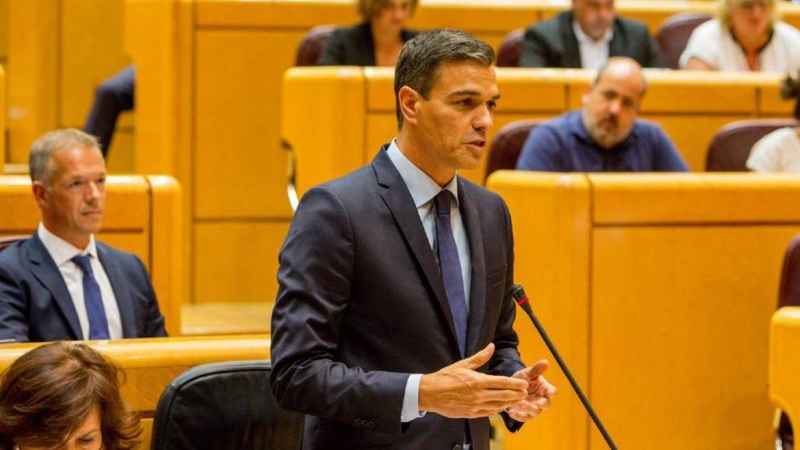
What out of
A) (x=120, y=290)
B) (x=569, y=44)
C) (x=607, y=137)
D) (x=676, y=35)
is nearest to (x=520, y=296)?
(x=120, y=290)

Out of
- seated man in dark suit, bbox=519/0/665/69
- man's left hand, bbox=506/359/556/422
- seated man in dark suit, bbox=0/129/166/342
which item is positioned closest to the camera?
man's left hand, bbox=506/359/556/422

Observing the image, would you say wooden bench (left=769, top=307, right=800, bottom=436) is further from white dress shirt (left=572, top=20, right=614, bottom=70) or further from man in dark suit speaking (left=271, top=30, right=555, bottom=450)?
white dress shirt (left=572, top=20, right=614, bottom=70)

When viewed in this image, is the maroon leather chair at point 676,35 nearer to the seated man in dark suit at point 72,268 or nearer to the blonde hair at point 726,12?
the blonde hair at point 726,12

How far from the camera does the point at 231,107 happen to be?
10.4 feet

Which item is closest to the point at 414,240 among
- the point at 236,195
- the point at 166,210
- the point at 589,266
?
the point at 589,266

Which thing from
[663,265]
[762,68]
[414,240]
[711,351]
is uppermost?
[762,68]

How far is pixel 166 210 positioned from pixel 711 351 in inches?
38.8

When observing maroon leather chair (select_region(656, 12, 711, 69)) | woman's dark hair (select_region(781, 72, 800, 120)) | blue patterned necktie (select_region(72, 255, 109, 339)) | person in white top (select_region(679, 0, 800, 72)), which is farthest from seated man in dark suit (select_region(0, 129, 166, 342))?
maroon leather chair (select_region(656, 12, 711, 69))

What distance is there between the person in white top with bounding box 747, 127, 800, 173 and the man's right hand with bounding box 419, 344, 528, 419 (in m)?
1.77

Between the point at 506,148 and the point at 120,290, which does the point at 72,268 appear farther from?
the point at 506,148

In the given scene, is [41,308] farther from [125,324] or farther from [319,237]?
[319,237]

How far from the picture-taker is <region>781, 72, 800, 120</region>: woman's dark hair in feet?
8.80

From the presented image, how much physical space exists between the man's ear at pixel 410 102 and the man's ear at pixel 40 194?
1071 millimetres

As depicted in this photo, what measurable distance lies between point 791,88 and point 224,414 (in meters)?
1.70
